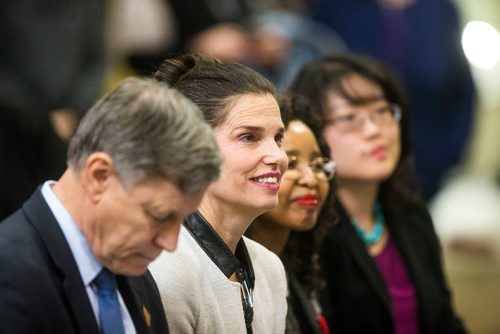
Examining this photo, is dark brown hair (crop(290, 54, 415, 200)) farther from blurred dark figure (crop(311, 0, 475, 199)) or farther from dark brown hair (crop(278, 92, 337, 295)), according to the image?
blurred dark figure (crop(311, 0, 475, 199))

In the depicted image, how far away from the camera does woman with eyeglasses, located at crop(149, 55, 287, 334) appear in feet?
9.57

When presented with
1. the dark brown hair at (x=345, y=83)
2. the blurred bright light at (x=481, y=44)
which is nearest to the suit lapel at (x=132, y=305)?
the dark brown hair at (x=345, y=83)

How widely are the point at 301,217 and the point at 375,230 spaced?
106cm

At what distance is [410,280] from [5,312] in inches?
98.7

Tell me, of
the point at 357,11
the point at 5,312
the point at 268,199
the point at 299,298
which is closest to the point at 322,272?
the point at 299,298

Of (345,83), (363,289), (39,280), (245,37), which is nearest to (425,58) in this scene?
(245,37)

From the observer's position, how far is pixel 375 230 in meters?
4.57

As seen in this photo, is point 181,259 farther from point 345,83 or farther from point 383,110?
point 383,110

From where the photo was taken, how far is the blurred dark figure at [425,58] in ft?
20.2

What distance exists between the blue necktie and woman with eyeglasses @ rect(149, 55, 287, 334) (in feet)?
1.20

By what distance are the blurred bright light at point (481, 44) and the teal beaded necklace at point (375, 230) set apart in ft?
7.25

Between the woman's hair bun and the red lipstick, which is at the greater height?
the woman's hair bun

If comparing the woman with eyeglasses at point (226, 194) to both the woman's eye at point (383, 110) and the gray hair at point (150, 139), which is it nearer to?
the gray hair at point (150, 139)

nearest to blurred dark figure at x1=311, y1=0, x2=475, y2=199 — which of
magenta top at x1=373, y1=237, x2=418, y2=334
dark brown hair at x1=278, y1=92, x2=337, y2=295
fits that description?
magenta top at x1=373, y1=237, x2=418, y2=334
